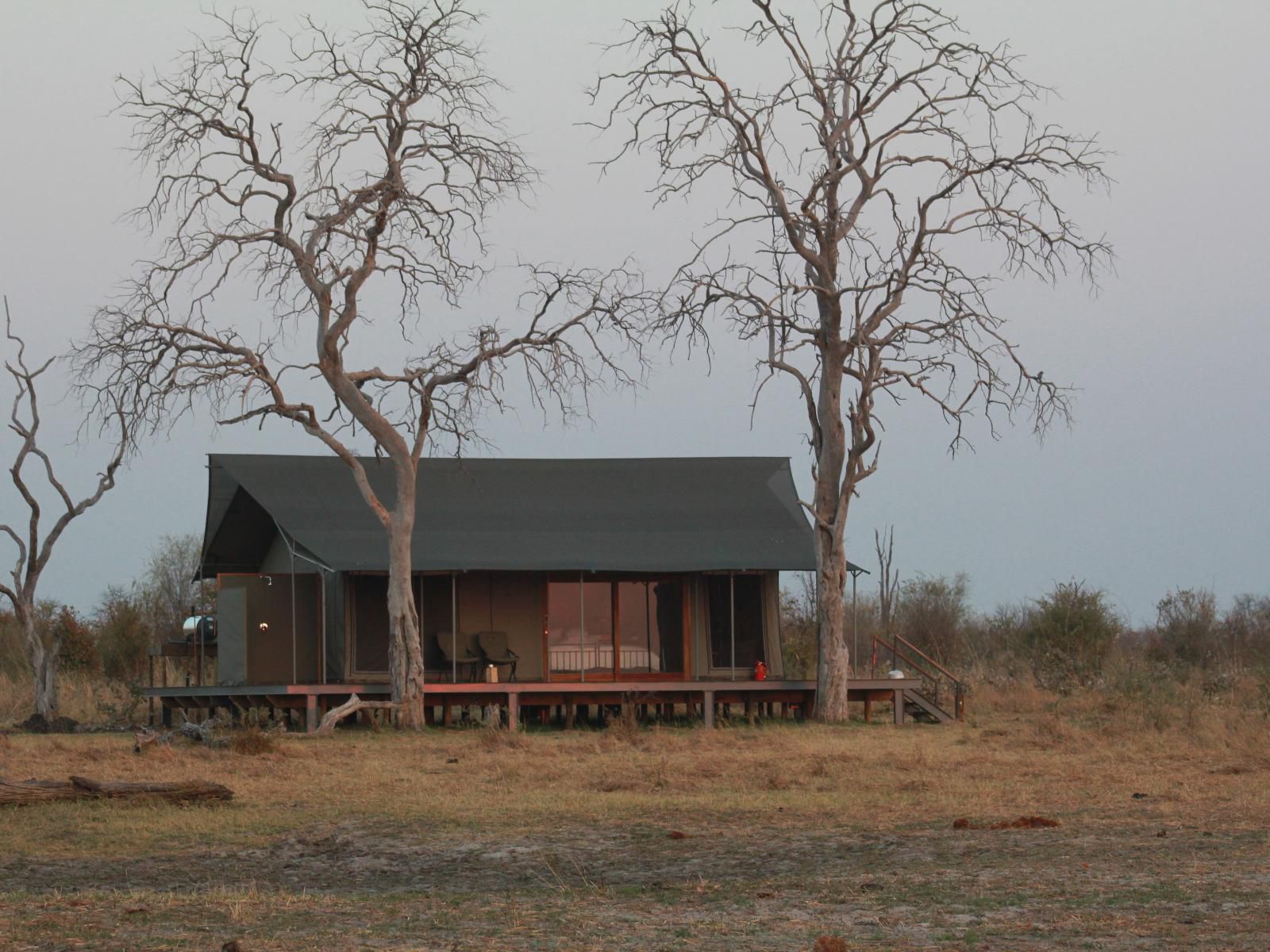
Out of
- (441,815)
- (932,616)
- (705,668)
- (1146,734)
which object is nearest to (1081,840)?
(441,815)

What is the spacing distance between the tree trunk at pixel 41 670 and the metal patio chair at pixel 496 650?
5.28m

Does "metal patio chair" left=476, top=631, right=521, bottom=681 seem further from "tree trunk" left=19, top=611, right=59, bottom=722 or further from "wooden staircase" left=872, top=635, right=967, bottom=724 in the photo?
"tree trunk" left=19, top=611, right=59, bottom=722

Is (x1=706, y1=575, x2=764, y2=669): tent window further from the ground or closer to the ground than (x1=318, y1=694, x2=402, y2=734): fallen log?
further from the ground

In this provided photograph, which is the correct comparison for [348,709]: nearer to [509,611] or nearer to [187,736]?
[187,736]

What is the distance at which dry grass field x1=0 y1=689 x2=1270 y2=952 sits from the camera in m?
6.36

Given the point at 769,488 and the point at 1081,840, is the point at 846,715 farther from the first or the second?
the point at 1081,840

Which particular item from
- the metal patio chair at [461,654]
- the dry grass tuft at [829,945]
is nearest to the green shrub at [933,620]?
the metal patio chair at [461,654]

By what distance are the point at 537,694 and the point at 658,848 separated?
10.3 metres

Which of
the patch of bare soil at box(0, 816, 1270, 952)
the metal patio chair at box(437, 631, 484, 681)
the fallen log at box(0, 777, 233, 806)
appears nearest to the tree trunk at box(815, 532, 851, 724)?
the metal patio chair at box(437, 631, 484, 681)

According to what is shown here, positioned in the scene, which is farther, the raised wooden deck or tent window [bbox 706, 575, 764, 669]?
tent window [bbox 706, 575, 764, 669]

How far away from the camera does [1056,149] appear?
62.8ft

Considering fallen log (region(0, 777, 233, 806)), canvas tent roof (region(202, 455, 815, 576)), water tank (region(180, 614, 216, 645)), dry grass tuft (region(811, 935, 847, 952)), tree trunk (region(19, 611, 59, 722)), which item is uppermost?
canvas tent roof (region(202, 455, 815, 576))

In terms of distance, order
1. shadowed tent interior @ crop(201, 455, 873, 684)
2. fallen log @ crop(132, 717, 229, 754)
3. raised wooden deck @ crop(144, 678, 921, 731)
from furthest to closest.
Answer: shadowed tent interior @ crop(201, 455, 873, 684)
raised wooden deck @ crop(144, 678, 921, 731)
fallen log @ crop(132, 717, 229, 754)

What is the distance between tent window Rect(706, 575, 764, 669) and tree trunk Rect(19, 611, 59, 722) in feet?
27.3
